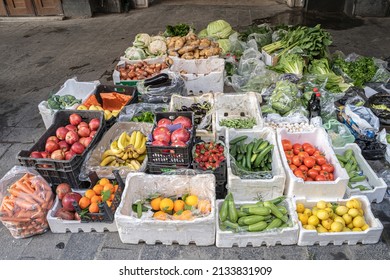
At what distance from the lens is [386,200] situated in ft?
11.1

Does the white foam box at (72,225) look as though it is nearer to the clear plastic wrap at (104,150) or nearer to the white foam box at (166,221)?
the white foam box at (166,221)

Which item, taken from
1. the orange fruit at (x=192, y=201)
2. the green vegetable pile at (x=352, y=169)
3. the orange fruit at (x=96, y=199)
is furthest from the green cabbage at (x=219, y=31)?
the orange fruit at (x=96, y=199)

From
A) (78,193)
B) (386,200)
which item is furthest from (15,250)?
(386,200)

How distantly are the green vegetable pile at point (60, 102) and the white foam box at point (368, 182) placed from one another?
3.65 m

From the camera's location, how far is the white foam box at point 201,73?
17.3 feet

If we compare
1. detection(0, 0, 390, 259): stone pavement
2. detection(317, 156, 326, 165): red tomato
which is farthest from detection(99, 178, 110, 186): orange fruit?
detection(317, 156, 326, 165): red tomato

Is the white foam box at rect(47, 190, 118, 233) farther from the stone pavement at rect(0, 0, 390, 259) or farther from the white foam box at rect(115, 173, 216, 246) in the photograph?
the white foam box at rect(115, 173, 216, 246)

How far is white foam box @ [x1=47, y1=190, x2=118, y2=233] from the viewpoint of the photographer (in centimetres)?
306

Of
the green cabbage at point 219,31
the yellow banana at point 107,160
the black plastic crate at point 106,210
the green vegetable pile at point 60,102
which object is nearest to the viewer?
the black plastic crate at point 106,210

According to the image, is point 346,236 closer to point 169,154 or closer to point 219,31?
point 169,154

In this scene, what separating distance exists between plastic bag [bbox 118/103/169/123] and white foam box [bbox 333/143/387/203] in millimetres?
2381

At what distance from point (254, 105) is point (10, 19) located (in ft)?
36.0

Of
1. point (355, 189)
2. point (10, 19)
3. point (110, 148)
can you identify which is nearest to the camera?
point (355, 189)
